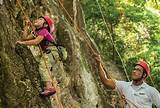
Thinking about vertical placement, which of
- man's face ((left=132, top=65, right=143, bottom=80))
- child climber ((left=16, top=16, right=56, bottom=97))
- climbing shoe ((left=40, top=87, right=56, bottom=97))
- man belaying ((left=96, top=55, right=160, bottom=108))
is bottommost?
man belaying ((left=96, top=55, right=160, bottom=108))

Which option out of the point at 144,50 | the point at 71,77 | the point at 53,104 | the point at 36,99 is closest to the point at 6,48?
the point at 36,99

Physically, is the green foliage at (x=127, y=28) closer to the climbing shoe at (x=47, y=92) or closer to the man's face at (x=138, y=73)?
the man's face at (x=138, y=73)

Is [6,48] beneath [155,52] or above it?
above

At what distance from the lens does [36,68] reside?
5719 millimetres

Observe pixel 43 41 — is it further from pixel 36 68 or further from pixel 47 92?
pixel 47 92

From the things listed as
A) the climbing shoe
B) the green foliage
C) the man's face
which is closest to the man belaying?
the man's face

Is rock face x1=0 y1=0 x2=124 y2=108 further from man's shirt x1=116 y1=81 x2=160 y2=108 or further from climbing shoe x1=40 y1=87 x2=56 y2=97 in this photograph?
man's shirt x1=116 y1=81 x2=160 y2=108

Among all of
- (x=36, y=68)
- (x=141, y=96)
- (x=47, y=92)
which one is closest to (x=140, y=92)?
(x=141, y=96)

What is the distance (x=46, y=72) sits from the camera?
5.98 m

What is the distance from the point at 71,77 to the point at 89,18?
6.91 m

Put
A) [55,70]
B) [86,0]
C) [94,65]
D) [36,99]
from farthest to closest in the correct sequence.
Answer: [86,0] → [94,65] → [55,70] → [36,99]

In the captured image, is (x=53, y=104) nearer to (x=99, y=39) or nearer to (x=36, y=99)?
(x=36, y=99)

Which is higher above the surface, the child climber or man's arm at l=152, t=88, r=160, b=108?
the child climber

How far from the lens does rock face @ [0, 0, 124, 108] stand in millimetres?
4855
